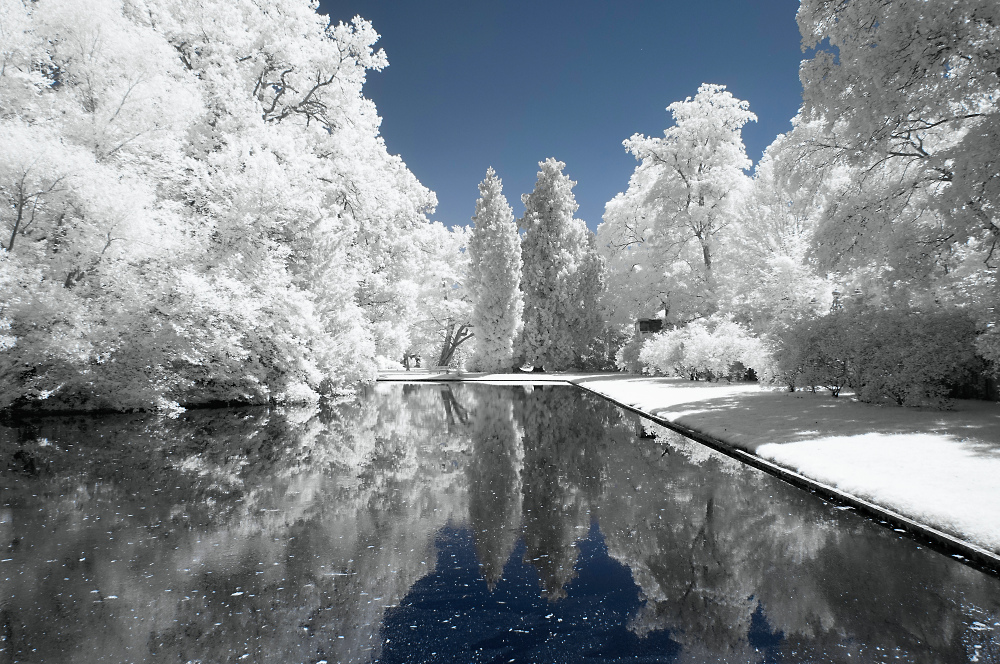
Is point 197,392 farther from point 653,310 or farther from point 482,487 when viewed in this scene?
point 653,310

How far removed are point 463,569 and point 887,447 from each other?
21.8 feet

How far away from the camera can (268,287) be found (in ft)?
53.5

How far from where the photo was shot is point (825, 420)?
10.4 metres

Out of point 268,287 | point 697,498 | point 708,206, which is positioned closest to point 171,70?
point 268,287

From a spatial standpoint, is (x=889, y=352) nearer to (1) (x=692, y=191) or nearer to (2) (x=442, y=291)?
(1) (x=692, y=191)

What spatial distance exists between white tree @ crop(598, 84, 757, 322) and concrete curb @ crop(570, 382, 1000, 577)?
70.2 ft

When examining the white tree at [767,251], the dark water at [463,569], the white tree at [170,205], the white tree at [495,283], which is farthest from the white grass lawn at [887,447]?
the white tree at [495,283]

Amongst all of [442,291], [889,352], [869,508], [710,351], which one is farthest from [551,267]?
[869,508]

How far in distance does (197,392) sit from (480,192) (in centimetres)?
2592

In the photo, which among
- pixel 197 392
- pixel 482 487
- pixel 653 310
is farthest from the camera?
pixel 653 310

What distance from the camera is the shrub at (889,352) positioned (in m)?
11.2

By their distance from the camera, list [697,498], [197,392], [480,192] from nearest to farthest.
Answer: [697,498] < [197,392] < [480,192]

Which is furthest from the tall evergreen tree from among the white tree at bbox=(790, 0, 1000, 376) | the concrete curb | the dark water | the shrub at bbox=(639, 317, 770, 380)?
the dark water

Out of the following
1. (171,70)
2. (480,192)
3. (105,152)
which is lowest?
(105,152)
